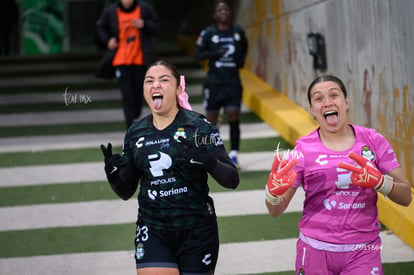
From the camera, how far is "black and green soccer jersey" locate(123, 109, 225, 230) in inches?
185

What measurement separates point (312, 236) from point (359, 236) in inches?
10.0

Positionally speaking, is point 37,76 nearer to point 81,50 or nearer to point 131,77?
point 81,50

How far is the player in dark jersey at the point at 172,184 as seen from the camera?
4.66 meters

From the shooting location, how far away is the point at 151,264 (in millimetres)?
4645

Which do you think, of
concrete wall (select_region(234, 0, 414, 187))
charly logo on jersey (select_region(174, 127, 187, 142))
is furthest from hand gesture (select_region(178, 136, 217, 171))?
concrete wall (select_region(234, 0, 414, 187))

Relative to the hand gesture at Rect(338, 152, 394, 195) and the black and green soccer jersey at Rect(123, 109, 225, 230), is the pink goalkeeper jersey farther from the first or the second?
the black and green soccer jersey at Rect(123, 109, 225, 230)

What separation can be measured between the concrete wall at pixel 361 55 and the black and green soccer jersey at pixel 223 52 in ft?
3.90

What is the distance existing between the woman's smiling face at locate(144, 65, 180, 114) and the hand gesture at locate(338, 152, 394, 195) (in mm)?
1089

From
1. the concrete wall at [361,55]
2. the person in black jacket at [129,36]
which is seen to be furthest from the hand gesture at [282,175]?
the person in black jacket at [129,36]

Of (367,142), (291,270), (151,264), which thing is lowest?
(291,270)

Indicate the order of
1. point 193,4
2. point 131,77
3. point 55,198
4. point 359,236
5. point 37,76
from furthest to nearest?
point 193,4, point 37,76, point 131,77, point 55,198, point 359,236

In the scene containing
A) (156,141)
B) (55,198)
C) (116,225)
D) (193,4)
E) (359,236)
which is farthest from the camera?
(193,4)

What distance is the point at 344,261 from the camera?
4469 millimetres

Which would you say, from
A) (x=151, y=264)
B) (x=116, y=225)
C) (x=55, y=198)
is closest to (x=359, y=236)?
(x=151, y=264)
